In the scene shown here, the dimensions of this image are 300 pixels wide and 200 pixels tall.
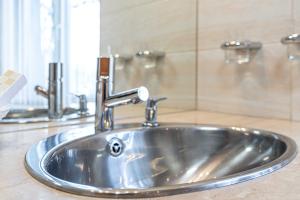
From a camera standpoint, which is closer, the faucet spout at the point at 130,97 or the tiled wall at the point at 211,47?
the faucet spout at the point at 130,97

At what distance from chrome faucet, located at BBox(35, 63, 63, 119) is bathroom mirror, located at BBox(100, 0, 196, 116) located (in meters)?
0.18

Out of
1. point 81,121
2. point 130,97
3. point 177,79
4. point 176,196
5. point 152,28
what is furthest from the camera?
point 177,79

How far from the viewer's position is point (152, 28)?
1312 mm

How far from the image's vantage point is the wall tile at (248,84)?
3.60 ft

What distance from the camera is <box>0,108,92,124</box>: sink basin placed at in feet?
2.86

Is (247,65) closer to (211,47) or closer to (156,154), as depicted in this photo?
(211,47)

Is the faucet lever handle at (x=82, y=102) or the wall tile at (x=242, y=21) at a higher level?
the wall tile at (x=242, y=21)

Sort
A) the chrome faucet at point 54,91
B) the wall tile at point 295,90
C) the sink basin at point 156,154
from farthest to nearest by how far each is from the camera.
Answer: the wall tile at point 295,90 → the chrome faucet at point 54,91 → the sink basin at point 156,154

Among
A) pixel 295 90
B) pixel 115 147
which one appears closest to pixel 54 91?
pixel 115 147

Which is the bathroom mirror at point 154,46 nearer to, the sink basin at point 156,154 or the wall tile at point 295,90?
the sink basin at point 156,154

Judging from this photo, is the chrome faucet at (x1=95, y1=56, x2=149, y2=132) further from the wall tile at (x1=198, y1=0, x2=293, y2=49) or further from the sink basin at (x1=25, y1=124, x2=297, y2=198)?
the wall tile at (x1=198, y1=0, x2=293, y2=49)

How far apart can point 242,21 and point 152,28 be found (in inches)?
14.2

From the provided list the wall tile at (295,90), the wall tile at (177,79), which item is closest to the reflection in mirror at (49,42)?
the wall tile at (177,79)

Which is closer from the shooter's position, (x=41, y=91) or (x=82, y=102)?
(x=41, y=91)
